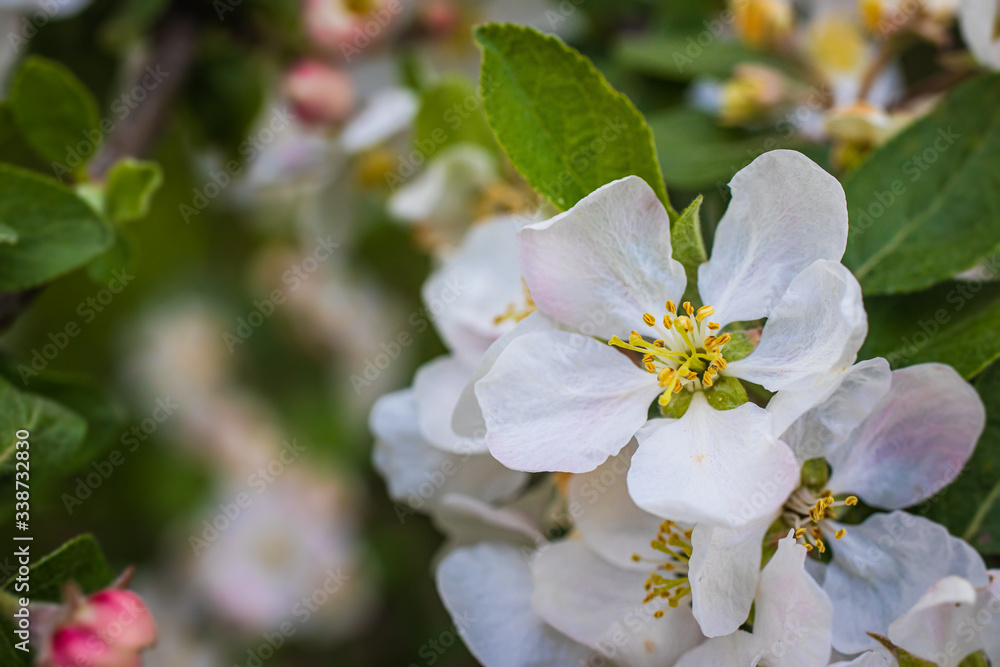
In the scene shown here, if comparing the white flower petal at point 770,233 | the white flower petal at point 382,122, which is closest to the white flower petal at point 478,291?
the white flower petal at point 770,233

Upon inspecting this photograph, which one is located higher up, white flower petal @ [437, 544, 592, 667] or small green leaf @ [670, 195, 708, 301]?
small green leaf @ [670, 195, 708, 301]

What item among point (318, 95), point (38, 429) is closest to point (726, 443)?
point (38, 429)

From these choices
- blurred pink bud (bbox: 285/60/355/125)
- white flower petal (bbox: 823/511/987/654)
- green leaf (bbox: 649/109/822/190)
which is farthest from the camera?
blurred pink bud (bbox: 285/60/355/125)

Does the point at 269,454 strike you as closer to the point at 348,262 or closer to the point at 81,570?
the point at 348,262

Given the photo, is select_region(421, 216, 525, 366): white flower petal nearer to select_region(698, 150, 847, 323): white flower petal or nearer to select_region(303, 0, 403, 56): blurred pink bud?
select_region(698, 150, 847, 323): white flower petal

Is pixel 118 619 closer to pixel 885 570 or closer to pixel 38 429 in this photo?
pixel 38 429

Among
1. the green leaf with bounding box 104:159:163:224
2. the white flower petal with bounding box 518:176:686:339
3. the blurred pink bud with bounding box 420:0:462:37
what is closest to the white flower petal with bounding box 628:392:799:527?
the white flower petal with bounding box 518:176:686:339
